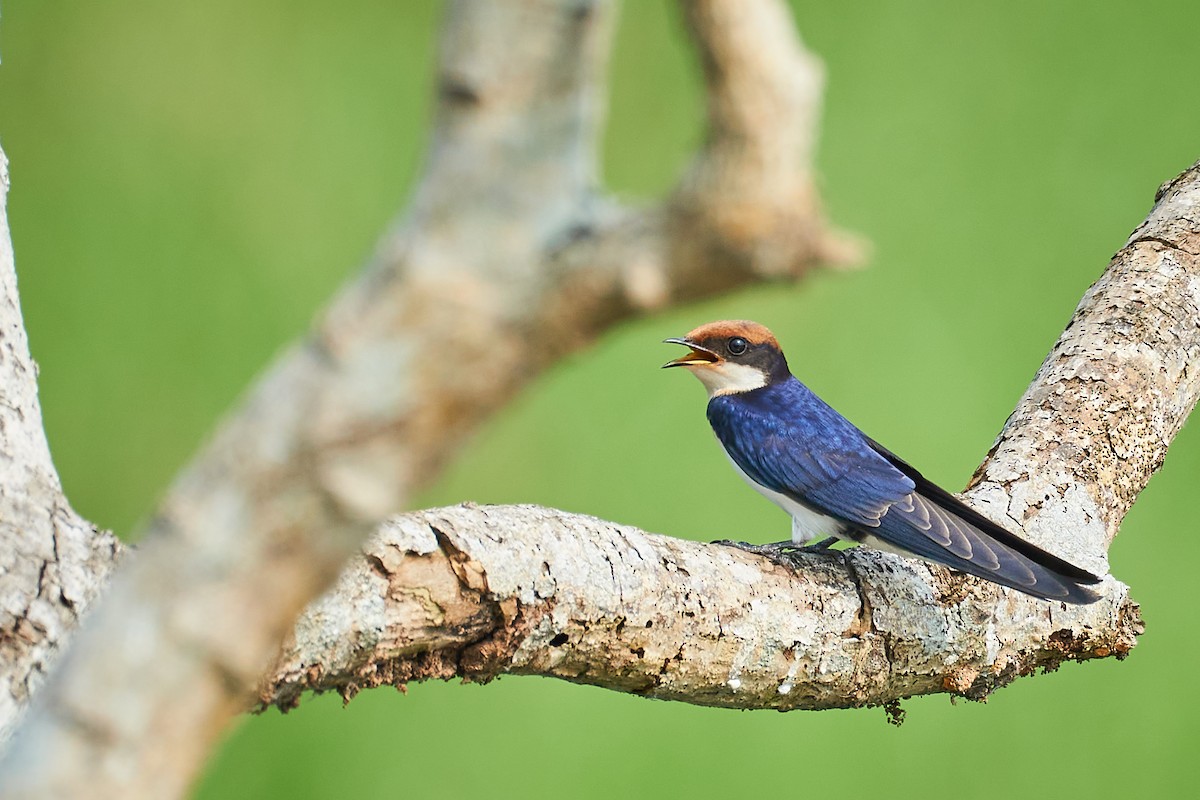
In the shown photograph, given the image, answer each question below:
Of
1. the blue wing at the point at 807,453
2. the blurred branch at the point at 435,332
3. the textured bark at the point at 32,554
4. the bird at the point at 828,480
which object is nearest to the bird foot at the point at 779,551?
the bird at the point at 828,480

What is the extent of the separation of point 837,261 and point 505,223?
0.13 meters

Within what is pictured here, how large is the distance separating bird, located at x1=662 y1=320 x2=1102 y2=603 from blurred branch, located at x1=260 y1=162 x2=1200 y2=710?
0.06 m

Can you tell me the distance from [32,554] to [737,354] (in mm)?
916

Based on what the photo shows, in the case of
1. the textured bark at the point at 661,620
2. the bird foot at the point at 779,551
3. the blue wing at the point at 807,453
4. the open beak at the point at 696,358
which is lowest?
the textured bark at the point at 661,620

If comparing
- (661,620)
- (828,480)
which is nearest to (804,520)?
(828,480)

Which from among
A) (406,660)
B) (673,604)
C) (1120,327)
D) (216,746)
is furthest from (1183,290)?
(216,746)

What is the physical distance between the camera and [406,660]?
100 centimetres

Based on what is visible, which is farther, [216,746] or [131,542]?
[131,542]

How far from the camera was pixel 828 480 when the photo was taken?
144cm

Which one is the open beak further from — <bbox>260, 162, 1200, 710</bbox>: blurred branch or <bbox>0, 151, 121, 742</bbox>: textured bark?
<bbox>0, 151, 121, 742</bbox>: textured bark

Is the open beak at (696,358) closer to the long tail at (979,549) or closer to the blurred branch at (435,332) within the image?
the long tail at (979,549)

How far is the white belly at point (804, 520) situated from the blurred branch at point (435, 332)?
0.96 m

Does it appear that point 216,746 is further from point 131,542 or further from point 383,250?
point 131,542

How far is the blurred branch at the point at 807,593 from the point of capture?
962 mm
